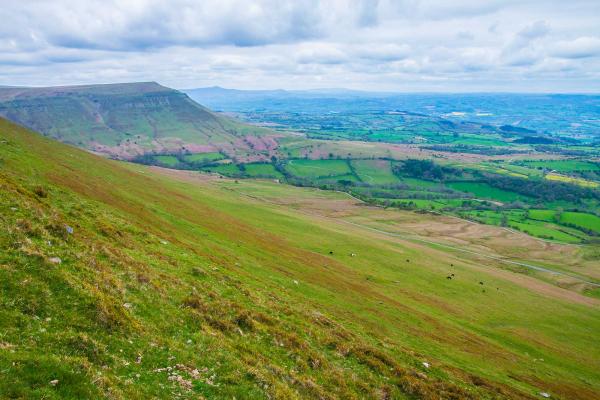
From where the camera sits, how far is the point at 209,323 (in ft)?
80.4

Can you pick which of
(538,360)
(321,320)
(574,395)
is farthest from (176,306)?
(538,360)

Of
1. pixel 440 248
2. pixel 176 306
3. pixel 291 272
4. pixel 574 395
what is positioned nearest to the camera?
pixel 176 306

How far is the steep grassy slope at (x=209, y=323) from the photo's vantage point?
17141 mm

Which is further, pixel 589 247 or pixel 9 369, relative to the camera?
pixel 589 247

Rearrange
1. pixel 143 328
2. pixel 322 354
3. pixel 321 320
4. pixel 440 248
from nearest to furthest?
1. pixel 143 328
2. pixel 322 354
3. pixel 321 320
4. pixel 440 248

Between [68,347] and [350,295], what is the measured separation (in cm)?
3798

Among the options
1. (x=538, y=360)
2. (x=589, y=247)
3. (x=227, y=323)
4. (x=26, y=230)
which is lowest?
(x=589, y=247)

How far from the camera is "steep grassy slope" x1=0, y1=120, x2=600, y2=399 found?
1714cm

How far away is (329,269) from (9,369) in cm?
5314

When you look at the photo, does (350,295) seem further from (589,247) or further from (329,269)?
(589,247)

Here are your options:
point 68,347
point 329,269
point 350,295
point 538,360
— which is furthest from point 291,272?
point 68,347

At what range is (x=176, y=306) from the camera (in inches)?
976

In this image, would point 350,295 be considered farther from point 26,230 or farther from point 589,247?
point 589,247

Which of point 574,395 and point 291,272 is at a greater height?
point 291,272
